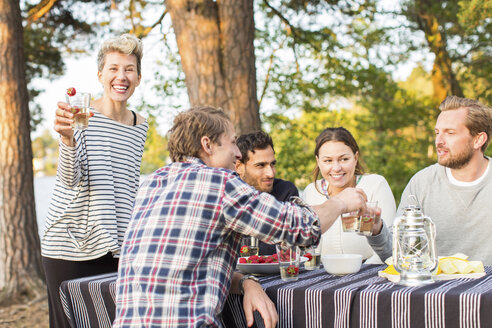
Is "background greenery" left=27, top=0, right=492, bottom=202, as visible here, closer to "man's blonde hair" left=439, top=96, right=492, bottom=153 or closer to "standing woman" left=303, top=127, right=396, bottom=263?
"standing woman" left=303, top=127, right=396, bottom=263

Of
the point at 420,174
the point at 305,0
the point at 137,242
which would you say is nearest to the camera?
the point at 137,242

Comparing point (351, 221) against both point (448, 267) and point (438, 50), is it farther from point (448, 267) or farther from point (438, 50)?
point (438, 50)

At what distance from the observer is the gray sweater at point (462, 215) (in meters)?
3.00

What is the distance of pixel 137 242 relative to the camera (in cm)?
193

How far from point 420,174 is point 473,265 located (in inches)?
44.7

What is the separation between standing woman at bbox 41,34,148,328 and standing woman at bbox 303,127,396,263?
1109 millimetres

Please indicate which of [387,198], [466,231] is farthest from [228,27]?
[466,231]

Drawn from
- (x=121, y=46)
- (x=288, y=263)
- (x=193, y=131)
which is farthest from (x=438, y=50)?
(x=193, y=131)

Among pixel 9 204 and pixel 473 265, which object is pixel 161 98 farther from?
pixel 473 265

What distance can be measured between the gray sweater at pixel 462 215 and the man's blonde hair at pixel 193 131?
4.63ft

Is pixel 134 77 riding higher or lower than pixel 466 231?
higher

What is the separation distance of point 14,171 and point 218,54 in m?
2.75

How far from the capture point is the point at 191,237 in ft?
6.17

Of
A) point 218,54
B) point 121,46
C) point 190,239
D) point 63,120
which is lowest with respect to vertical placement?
point 190,239
